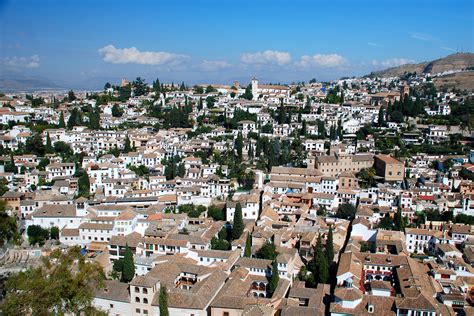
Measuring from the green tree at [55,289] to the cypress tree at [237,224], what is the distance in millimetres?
10365

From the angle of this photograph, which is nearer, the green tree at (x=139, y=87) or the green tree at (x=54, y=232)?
the green tree at (x=54, y=232)

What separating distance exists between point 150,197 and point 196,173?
4.35 m

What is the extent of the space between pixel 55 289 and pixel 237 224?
11.9 meters

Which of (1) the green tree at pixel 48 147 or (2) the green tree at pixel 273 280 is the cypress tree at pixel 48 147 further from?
(2) the green tree at pixel 273 280

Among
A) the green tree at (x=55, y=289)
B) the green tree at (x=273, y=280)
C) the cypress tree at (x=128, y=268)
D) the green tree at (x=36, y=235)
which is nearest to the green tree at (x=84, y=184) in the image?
the green tree at (x=36, y=235)

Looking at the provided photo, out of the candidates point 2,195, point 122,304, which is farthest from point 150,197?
point 122,304

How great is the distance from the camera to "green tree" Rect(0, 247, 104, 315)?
10227 mm

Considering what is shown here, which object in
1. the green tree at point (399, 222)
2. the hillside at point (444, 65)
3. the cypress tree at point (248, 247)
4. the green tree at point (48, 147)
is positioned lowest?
the cypress tree at point (248, 247)

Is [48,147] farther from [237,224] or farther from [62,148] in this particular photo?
[237,224]

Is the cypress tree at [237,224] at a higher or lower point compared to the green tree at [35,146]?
lower

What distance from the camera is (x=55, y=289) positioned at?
34.1 ft

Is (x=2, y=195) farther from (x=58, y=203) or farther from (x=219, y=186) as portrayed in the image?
(x=219, y=186)

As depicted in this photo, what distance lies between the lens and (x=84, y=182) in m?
27.3

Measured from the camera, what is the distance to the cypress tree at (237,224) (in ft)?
70.3
